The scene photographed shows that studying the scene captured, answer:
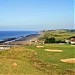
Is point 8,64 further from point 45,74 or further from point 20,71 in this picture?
point 45,74

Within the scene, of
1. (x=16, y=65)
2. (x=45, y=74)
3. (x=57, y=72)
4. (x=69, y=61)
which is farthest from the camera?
(x=69, y=61)

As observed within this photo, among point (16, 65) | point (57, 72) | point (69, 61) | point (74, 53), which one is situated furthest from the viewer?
point (74, 53)

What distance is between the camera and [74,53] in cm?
2783

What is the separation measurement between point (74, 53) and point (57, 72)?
10675 millimetres

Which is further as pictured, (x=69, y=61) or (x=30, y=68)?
(x=69, y=61)

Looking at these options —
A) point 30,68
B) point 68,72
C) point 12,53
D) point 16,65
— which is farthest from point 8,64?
point 12,53

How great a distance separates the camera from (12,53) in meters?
28.2

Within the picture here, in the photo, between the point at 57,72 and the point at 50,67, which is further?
the point at 50,67

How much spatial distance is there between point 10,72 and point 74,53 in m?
12.7

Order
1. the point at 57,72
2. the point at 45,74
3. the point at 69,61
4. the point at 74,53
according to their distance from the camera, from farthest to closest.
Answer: the point at 74,53 < the point at 69,61 < the point at 57,72 < the point at 45,74

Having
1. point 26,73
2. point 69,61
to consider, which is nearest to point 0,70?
point 26,73

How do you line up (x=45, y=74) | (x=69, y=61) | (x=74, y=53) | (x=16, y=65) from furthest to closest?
(x=74, y=53) < (x=69, y=61) < (x=16, y=65) < (x=45, y=74)

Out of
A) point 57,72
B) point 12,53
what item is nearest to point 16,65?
point 57,72

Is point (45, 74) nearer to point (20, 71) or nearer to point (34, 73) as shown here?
point (34, 73)
